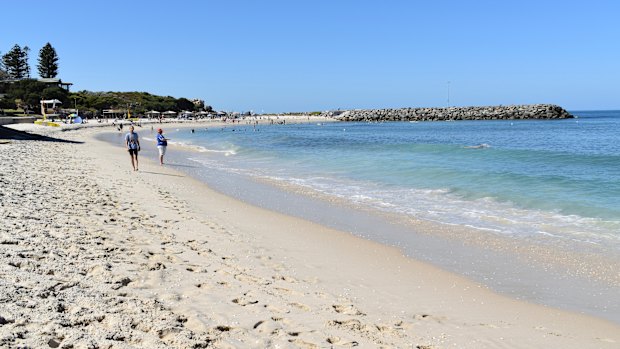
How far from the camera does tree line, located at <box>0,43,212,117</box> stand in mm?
77438

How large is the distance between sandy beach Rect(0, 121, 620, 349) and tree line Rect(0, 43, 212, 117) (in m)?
77.2

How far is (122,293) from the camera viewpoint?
434cm

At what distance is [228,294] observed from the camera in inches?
185

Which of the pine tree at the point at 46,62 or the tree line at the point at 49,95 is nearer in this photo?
the tree line at the point at 49,95

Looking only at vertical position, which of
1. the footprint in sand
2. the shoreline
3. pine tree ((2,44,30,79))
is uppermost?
pine tree ((2,44,30,79))

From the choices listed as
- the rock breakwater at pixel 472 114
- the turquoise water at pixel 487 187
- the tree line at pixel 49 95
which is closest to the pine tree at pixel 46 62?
the tree line at pixel 49 95

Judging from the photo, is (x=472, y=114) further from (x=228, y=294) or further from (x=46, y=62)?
(x=228, y=294)

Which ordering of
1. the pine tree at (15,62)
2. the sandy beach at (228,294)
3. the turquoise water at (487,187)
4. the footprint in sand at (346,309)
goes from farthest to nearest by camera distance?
the pine tree at (15,62)
the turquoise water at (487,187)
the footprint in sand at (346,309)
the sandy beach at (228,294)

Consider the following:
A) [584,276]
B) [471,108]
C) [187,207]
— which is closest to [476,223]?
[584,276]

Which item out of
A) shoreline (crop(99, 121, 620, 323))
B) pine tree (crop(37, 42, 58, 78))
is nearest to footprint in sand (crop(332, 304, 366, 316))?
shoreline (crop(99, 121, 620, 323))

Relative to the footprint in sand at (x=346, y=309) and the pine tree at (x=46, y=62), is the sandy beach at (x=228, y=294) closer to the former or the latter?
the footprint in sand at (x=346, y=309)

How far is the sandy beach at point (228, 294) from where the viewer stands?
370 centimetres

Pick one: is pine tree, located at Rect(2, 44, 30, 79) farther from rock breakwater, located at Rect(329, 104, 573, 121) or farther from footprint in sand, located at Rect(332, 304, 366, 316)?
footprint in sand, located at Rect(332, 304, 366, 316)

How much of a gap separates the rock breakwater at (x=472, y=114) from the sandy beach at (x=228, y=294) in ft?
346
